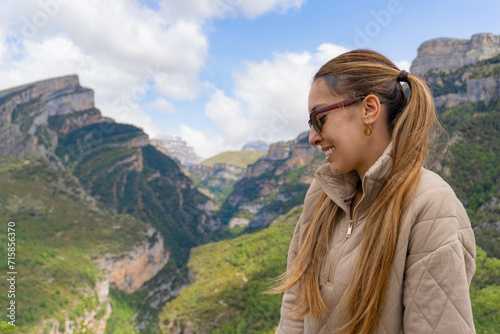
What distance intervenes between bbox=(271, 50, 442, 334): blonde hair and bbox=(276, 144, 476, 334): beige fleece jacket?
1.7 inches

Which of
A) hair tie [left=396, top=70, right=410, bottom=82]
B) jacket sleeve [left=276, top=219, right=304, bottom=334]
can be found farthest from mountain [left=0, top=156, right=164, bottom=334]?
hair tie [left=396, top=70, right=410, bottom=82]

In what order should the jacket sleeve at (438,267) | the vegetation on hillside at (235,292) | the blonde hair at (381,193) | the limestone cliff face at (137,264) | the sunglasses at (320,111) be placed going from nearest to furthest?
the jacket sleeve at (438,267) < the blonde hair at (381,193) < the sunglasses at (320,111) < the vegetation on hillside at (235,292) < the limestone cliff face at (137,264)

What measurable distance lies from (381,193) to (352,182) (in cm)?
37

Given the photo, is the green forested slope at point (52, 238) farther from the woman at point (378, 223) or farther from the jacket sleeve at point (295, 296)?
the woman at point (378, 223)

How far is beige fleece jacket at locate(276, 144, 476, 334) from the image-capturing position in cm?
116

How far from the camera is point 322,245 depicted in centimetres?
179

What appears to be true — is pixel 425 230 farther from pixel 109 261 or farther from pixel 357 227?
pixel 109 261

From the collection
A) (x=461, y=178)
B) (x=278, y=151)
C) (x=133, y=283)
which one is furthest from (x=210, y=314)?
(x=278, y=151)

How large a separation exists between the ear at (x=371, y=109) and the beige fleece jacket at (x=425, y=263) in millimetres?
176

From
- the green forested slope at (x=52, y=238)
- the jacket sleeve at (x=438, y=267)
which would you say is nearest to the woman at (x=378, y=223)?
the jacket sleeve at (x=438, y=267)

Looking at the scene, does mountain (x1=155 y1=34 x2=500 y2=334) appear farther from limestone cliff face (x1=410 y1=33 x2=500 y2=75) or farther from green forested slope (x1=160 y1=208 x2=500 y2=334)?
limestone cliff face (x1=410 y1=33 x2=500 y2=75)

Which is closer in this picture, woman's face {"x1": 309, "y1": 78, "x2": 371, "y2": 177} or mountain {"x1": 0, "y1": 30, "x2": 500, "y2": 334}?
woman's face {"x1": 309, "y1": 78, "x2": 371, "y2": 177}

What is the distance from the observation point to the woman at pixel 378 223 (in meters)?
1.19

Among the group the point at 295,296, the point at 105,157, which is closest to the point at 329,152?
the point at 295,296
